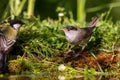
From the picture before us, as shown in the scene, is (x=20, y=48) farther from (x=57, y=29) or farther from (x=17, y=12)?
(x=17, y=12)

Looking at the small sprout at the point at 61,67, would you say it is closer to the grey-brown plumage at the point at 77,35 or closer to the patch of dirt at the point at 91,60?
the patch of dirt at the point at 91,60

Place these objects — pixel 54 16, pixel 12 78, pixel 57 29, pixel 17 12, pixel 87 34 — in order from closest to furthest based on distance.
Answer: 1. pixel 12 78
2. pixel 87 34
3. pixel 57 29
4. pixel 17 12
5. pixel 54 16

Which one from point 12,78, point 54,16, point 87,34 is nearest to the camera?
point 12,78

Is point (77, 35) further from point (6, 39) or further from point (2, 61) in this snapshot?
point (2, 61)

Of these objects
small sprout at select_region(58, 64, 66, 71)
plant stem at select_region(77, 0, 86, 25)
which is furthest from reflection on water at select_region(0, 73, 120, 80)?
plant stem at select_region(77, 0, 86, 25)

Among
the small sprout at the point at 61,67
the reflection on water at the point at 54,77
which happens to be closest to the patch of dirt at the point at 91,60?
the small sprout at the point at 61,67

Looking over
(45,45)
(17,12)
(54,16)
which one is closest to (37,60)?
(45,45)

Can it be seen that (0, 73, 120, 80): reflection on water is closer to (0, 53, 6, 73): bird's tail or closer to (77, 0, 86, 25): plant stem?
(0, 53, 6, 73): bird's tail

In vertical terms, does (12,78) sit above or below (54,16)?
below

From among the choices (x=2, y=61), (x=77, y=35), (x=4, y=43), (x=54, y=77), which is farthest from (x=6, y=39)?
Result: (x=77, y=35)
